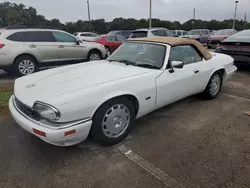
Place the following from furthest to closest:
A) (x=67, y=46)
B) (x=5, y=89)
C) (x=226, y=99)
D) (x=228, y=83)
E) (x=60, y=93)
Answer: (x=67, y=46) < (x=228, y=83) < (x=5, y=89) < (x=226, y=99) < (x=60, y=93)

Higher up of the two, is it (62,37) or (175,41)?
(62,37)

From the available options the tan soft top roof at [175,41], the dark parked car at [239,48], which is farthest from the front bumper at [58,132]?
the dark parked car at [239,48]

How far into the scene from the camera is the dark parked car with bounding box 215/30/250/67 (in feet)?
22.1

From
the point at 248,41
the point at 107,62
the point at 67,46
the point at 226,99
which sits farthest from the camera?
the point at 67,46

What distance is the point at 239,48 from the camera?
6891 mm

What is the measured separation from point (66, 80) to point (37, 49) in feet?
15.7

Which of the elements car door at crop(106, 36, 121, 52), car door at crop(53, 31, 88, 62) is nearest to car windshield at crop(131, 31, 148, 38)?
car door at crop(106, 36, 121, 52)

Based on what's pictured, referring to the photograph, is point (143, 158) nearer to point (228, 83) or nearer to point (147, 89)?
point (147, 89)

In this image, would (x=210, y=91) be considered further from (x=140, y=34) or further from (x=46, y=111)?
(x=140, y=34)

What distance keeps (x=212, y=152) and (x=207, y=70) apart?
195cm

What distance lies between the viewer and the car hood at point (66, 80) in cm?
254

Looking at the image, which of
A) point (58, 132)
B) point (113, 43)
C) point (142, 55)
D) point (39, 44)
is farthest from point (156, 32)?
point (58, 132)

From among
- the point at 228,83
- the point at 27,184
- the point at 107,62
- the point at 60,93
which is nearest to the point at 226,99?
the point at 228,83

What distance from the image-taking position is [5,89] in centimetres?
530
